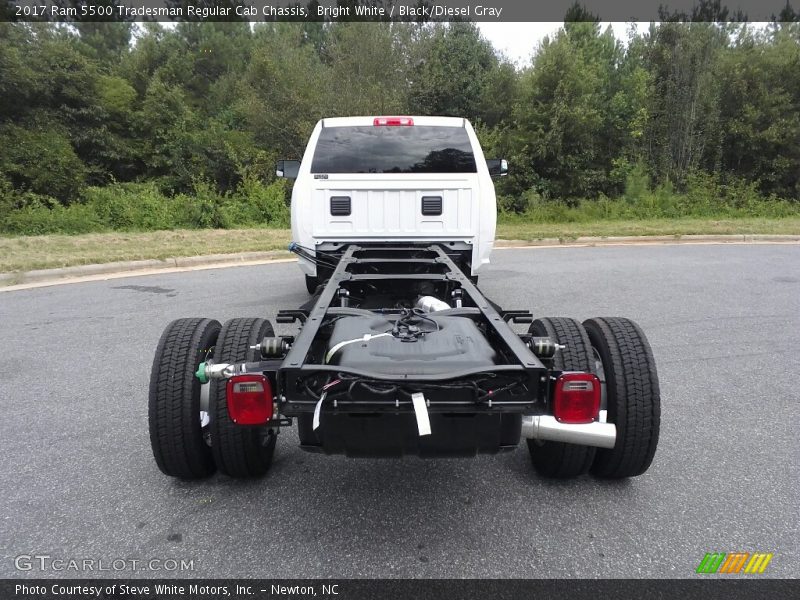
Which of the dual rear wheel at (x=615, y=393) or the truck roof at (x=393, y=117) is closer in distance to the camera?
the dual rear wheel at (x=615, y=393)

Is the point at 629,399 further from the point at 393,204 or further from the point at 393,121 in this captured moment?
the point at 393,121

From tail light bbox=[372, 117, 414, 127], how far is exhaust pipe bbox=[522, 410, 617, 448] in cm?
421

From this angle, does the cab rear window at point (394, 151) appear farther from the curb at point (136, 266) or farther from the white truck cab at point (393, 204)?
the curb at point (136, 266)

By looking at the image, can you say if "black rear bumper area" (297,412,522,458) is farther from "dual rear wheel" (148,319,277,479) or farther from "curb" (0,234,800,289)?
"curb" (0,234,800,289)

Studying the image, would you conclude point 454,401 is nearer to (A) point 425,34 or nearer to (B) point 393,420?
(B) point 393,420

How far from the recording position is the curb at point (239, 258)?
7.98m

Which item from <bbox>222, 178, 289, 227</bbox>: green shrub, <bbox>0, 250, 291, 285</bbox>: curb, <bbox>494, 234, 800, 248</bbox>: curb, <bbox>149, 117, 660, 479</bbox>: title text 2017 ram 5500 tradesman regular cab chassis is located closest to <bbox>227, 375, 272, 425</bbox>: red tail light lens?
<bbox>149, 117, 660, 479</bbox>: title text 2017 ram 5500 tradesman regular cab chassis

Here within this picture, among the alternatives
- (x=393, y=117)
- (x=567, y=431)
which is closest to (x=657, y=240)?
(x=393, y=117)

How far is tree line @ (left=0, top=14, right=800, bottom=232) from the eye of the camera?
67.3 feet

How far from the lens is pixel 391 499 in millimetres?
2590

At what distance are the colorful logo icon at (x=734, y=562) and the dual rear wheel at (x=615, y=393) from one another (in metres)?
0.47

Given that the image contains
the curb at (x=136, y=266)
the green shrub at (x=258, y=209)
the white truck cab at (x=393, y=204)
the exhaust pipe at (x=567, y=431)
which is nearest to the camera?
the exhaust pipe at (x=567, y=431)

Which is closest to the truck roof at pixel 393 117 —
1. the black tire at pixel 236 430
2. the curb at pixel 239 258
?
the black tire at pixel 236 430

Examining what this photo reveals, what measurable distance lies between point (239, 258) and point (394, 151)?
5.21 metres
